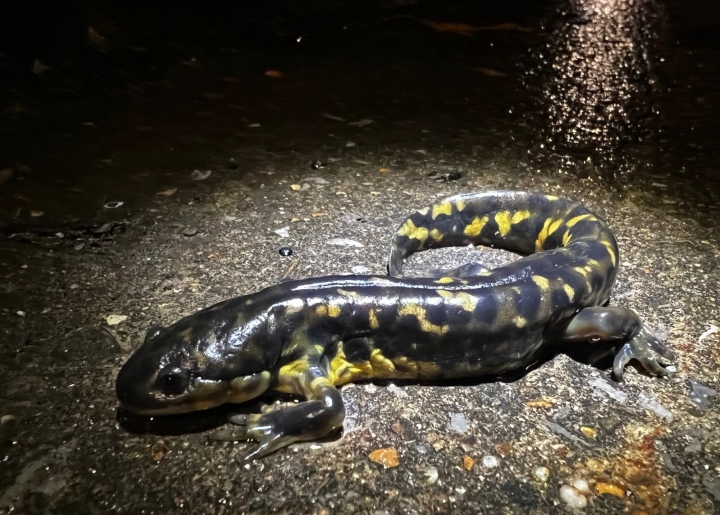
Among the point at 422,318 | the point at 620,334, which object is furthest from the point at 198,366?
the point at 620,334

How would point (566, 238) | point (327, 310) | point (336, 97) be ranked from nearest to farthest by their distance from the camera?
1. point (327, 310)
2. point (566, 238)
3. point (336, 97)

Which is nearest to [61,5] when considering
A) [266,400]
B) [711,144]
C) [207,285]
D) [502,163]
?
[207,285]

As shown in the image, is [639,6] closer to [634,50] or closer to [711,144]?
[634,50]

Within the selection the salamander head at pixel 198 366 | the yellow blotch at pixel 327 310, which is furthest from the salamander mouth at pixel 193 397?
the yellow blotch at pixel 327 310

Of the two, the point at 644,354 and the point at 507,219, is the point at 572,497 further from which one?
the point at 507,219

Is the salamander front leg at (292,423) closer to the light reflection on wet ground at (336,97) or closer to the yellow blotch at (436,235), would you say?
the yellow blotch at (436,235)

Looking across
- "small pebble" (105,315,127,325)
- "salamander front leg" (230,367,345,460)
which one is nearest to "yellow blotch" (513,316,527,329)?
"salamander front leg" (230,367,345,460)

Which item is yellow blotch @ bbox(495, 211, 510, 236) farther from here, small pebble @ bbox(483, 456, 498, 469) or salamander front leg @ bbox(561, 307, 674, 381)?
small pebble @ bbox(483, 456, 498, 469)
